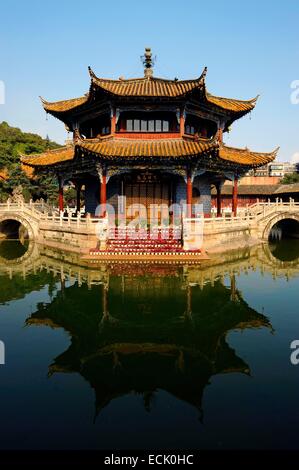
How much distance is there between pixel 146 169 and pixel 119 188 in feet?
9.28

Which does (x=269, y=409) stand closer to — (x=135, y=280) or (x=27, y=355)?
(x=27, y=355)

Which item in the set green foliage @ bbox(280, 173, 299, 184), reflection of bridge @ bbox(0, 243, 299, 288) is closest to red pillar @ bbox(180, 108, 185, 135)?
reflection of bridge @ bbox(0, 243, 299, 288)

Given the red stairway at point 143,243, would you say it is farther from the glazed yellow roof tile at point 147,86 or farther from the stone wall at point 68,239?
the glazed yellow roof tile at point 147,86

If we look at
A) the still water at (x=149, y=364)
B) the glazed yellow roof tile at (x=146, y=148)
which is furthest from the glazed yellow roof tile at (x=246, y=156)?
the still water at (x=149, y=364)

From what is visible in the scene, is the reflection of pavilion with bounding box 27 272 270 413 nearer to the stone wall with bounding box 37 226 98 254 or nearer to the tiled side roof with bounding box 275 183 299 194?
the stone wall with bounding box 37 226 98 254

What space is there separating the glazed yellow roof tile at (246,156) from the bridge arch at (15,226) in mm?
15048

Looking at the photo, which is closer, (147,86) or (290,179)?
(147,86)

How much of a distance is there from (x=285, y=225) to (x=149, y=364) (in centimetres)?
3234

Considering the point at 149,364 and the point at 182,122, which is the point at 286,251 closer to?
the point at 182,122

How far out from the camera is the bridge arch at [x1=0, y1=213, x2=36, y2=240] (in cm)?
2794

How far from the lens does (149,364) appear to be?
291 inches

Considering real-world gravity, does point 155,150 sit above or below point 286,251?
above

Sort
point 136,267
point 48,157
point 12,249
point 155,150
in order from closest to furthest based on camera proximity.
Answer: point 136,267, point 155,150, point 12,249, point 48,157

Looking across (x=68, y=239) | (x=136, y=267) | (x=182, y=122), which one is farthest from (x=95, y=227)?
(x=182, y=122)
